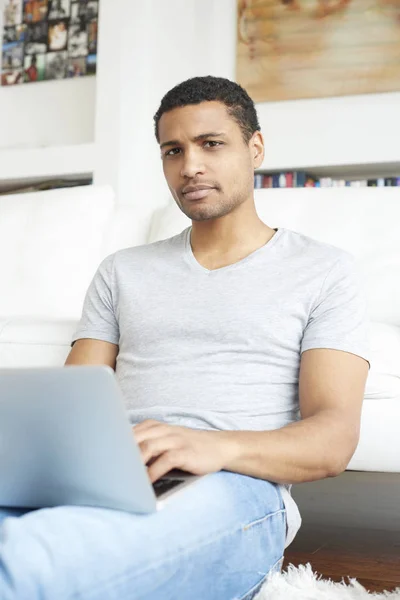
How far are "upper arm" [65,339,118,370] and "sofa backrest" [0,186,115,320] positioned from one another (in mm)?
889

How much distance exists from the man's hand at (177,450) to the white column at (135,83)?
10.1ft

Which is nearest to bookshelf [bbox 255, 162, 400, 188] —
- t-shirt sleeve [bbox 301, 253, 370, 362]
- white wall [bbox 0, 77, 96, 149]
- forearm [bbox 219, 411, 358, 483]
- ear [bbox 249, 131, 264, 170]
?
white wall [bbox 0, 77, 96, 149]

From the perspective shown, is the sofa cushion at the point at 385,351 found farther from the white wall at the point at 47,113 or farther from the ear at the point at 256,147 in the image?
the white wall at the point at 47,113

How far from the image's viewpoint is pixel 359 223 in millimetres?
2018

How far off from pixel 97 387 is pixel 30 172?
361cm

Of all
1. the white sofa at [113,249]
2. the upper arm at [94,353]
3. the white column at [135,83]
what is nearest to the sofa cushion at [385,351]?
the white sofa at [113,249]

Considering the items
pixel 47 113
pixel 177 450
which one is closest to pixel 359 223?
pixel 177 450

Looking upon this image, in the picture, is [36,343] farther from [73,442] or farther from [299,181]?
[299,181]

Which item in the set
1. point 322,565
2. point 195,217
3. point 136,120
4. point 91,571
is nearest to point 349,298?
point 195,217

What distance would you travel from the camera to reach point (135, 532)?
0.79 meters

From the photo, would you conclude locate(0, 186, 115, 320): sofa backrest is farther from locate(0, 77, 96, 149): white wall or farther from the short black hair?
locate(0, 77, 96, 149): white wall

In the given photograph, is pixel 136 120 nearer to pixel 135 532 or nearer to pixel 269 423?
pixel 269 423

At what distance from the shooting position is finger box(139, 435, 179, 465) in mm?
870

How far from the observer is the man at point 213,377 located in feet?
2.55
